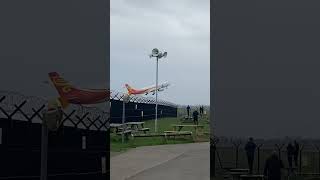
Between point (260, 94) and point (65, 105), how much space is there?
198 inches

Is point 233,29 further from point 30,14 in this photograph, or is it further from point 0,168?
point 0,168

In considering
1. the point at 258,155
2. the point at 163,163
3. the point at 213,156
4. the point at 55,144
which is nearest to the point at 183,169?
the point at 163,163

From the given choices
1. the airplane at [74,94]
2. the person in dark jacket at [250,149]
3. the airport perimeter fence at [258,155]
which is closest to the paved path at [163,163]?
the airport perimeter fence at [258,155]

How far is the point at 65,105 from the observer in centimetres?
1430

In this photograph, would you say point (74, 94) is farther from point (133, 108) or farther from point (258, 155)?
point (133, 108)

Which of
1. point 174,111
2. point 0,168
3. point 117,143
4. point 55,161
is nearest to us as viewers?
point 0,168

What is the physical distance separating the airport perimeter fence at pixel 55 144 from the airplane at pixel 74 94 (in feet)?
0.63

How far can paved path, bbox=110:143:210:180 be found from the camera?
789 inches

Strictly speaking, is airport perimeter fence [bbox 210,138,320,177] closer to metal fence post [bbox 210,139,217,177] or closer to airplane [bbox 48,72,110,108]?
metal fence post [bbox 210,139,217,177]

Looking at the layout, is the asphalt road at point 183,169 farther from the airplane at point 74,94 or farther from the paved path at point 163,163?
the airplane at point 74,94

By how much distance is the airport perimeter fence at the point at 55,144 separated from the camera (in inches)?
534

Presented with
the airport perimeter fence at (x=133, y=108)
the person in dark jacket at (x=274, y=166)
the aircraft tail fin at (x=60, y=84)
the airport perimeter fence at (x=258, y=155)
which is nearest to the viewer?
the aircraft tail fin at (x=60, y=84)

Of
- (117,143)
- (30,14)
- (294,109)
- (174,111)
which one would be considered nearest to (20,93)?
(30,14)

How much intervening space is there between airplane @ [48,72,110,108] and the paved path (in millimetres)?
5386
